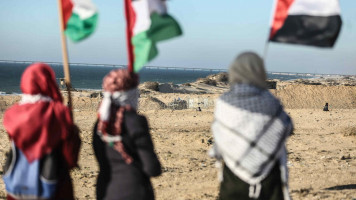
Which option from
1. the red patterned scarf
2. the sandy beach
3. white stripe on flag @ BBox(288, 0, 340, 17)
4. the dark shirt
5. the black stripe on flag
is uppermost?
white stripe on flag @ BBox(288, 0, 340, 17)

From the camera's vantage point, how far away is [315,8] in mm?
3547

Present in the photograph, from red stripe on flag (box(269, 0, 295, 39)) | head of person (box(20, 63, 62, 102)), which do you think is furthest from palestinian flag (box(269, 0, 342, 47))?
head of person (box(20, 63, 62, 102))

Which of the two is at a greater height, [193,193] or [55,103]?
[55,103]

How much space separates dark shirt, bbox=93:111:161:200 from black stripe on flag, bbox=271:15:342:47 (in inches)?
63.5

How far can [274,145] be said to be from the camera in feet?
9.13

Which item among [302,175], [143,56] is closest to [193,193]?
[302,175]

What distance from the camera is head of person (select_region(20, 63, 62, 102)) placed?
271 cm

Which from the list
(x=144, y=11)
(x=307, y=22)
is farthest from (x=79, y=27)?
(x=307, y=22)

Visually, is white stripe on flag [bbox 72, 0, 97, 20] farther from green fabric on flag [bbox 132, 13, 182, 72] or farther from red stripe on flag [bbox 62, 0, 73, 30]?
green fabric on flag [bbox 132, 13, 182, 72]

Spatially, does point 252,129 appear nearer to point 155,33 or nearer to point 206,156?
point 155,33

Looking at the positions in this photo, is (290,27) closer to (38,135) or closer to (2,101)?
(38,135)

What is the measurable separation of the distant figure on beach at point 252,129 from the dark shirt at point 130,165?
559 millimetres

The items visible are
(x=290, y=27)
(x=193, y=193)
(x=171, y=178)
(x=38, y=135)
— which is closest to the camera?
(x=38, y=135)

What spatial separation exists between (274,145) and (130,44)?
155 centimetres
